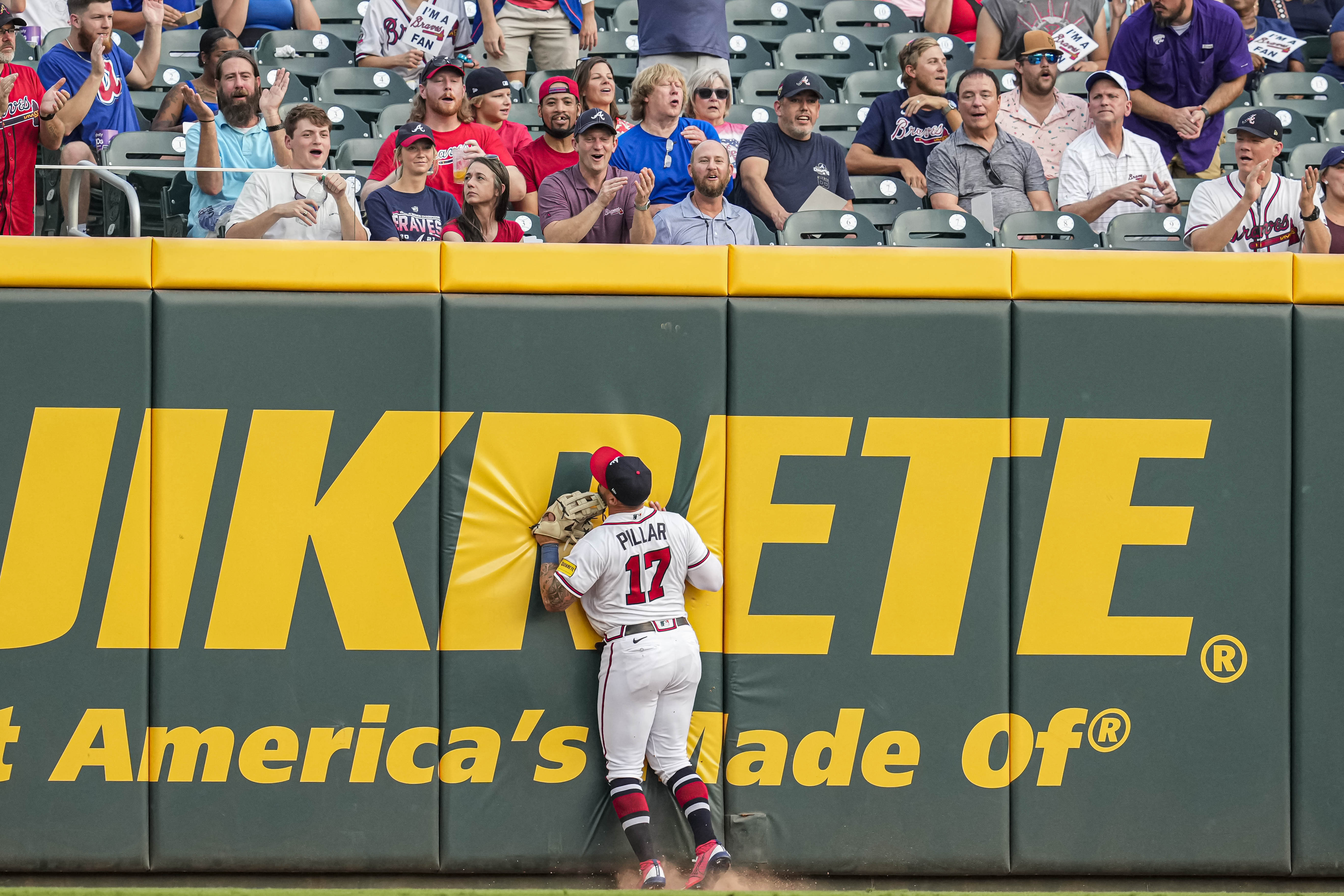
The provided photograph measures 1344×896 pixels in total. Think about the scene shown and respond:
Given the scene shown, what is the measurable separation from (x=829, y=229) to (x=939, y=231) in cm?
54

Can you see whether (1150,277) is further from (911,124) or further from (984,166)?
(911,124)

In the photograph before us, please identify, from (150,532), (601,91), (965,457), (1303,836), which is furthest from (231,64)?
(1303,836)

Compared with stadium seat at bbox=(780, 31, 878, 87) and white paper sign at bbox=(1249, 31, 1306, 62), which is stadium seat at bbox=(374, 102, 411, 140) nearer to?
stadium seat at bbox=(780, 31, 878, 87)

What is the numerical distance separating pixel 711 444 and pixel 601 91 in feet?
10.1

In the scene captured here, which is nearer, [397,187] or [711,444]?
[711,444]

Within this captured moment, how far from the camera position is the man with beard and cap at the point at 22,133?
5551mm

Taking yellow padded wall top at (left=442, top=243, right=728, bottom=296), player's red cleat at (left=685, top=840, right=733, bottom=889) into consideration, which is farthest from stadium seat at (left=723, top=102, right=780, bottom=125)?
player's red cleat at (left=685, top=840, right=733, bottom=889)

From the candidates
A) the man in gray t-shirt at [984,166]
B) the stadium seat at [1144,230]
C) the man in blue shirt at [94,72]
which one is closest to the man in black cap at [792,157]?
the man in gray t-shirt at [984,166]

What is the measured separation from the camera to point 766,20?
10.2m

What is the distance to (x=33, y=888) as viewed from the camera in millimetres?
5164

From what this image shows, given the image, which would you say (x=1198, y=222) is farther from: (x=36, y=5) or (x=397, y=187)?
(x=36, y=5)

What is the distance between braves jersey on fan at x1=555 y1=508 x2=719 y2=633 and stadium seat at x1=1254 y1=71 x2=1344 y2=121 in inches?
252

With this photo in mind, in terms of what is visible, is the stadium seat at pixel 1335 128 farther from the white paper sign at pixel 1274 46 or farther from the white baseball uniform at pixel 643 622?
the white baseball uniform at pixel 643 622

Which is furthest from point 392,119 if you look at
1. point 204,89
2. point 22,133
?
point 22,133
